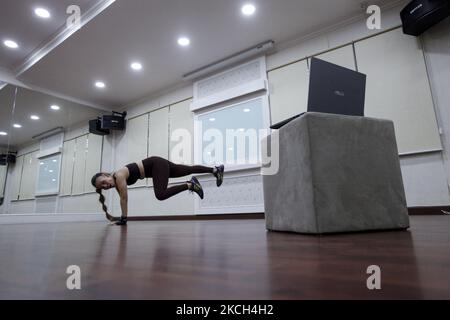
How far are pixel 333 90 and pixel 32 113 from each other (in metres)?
6.38

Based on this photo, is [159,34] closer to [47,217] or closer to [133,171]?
[133,171]

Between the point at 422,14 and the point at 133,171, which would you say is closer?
the point at 422,14

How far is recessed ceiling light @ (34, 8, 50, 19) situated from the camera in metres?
3.76

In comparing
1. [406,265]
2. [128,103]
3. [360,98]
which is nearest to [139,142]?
[128,103]

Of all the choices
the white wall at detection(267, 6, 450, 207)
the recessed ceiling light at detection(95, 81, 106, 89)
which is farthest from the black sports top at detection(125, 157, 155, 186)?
the recessed ceiling light at detection(95, 81, 106, 89)

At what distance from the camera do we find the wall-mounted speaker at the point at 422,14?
290 cm

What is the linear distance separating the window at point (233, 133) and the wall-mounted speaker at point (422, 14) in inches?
80.4

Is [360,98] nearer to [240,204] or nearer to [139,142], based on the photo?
[240,204]

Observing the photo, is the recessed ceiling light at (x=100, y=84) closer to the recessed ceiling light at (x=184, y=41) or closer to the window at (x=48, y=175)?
the window at (x=48, y=175)

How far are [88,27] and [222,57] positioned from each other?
2.12 metres

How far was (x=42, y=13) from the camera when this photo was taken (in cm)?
382

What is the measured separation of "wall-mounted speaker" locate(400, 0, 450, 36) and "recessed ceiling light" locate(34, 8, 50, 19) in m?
4.59

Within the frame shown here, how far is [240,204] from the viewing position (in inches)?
179

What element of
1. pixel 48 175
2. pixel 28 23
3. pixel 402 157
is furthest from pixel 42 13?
pixel 402 157
